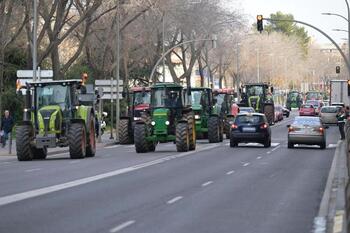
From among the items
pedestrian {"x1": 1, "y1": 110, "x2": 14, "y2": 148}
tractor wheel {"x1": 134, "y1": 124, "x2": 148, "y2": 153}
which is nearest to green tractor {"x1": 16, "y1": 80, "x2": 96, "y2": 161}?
tractor wheel {"x1": 134, "y1": 124, "x2": 148, "y2": 153}

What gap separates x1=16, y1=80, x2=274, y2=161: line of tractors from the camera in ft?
92.4

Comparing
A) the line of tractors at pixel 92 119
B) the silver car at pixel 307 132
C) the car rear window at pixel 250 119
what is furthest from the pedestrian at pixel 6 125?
the silver car at pixel 307 132

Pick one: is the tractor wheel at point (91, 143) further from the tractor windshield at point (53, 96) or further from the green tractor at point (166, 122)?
the green tractor at point (166, 122)

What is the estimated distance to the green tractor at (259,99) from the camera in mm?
65250

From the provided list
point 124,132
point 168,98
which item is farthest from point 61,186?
point 124,132

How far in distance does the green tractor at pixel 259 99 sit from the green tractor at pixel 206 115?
76.2 ft

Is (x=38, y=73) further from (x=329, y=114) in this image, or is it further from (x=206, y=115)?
(x=329, y=114)

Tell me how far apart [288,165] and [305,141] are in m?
10.5

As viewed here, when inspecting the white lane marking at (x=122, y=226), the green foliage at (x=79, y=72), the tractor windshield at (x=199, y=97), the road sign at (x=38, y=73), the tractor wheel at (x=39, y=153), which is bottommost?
the tractor wheel at (x=39, y=153)

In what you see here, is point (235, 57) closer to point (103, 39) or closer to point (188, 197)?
point (103, 39)

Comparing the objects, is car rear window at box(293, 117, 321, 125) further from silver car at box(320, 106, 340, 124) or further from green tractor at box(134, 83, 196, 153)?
silver car at box(320, 106, 340, 124)

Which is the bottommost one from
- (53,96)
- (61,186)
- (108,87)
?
(61,186)

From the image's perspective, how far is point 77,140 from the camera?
28312 mm

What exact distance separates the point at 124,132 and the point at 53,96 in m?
11.0
